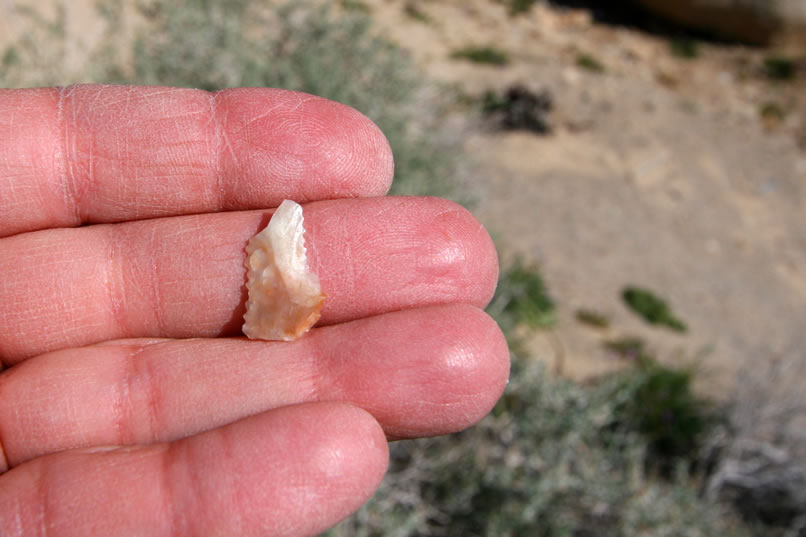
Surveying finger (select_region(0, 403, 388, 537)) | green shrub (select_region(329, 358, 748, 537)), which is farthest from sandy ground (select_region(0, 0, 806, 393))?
finger (select_region(0, 403, 388, 537))

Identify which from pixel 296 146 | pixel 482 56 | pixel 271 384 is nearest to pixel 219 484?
pixel 271 384

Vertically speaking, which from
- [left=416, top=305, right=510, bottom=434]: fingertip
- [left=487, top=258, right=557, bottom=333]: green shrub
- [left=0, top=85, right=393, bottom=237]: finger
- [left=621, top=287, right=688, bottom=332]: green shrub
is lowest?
[left=621, top=287, right=688, bottom=332]: green shrub

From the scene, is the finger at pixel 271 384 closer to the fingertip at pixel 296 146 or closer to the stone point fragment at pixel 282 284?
the stone point fragment at pixel 282 284

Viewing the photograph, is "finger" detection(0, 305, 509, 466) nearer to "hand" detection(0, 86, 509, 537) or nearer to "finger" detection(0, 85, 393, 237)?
"hand" detection(0, 86, 509, 537)

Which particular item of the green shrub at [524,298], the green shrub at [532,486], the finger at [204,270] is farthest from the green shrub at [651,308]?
the finger at [204,270]

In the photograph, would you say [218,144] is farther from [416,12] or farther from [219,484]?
[416,12]

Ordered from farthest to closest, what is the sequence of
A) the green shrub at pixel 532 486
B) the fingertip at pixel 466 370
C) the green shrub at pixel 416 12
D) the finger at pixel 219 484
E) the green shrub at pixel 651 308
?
the green shrub at pixel 416 12 < the green shrub at pixel 651 308 < the green shrub at pixel 532 486 < the fingertip at pixel 466 370 < the finger at pixel 219 484
